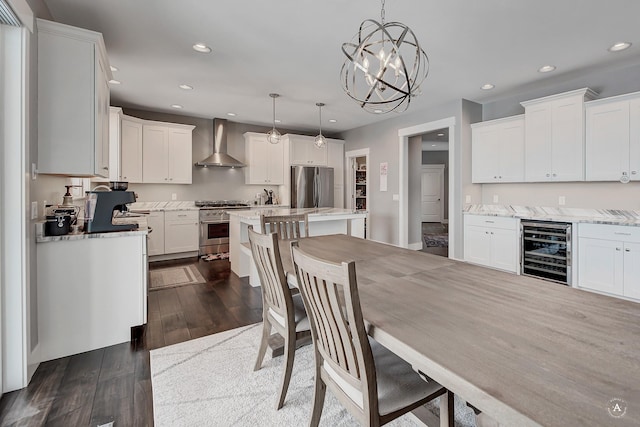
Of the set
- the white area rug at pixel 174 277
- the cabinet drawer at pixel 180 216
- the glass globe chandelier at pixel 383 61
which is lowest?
the white area rug at pixel 174 277

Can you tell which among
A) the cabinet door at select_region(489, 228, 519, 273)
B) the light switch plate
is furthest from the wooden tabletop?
the cabinet door at select_region(489, 228, 519, 273)

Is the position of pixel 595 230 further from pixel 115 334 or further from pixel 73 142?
pixel 73 142

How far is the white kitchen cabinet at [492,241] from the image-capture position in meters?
4.14

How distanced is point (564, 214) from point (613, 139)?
3.43 ft

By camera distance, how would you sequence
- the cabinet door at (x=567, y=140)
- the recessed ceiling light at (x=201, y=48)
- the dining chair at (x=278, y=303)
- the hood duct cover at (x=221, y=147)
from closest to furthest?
the dining chair at (x=278, y=303) < the recessed ceiling light at (x=201, y=48) < the cabinet door at (x=567, y=140) < the hood duct cover at (x=221, y=147)

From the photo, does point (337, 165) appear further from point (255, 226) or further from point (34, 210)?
point (34, 210)

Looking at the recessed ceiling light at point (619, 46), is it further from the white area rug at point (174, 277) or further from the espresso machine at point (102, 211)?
the white area rug at point (174, 277)

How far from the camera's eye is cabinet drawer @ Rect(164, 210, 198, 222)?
17.4 feet

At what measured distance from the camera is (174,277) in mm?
4281

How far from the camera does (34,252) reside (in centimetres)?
209

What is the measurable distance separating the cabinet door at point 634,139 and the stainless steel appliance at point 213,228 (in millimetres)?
5731

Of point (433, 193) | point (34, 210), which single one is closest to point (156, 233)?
point (34, 210)

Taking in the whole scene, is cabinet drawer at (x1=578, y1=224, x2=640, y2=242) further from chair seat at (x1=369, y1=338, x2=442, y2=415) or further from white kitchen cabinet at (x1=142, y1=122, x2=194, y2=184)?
white kitchen cabinet at (x1=142, y1=122, x2=194, y2=184)

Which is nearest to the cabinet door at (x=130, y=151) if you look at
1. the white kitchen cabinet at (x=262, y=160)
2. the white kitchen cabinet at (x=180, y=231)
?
the white kitchen cabinet at (x=180, y=231)
